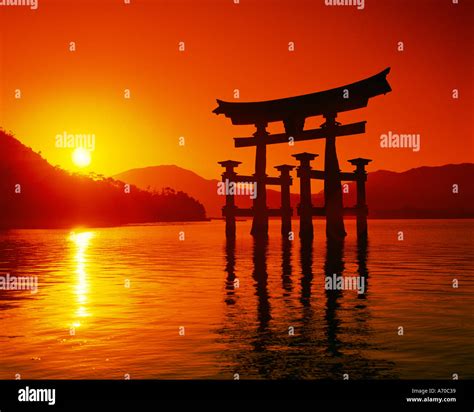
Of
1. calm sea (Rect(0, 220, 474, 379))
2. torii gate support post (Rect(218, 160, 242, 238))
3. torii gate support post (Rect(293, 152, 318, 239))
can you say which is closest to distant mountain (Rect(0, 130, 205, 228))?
→ torii gate support post (Rect(218, 160, 242, 238))

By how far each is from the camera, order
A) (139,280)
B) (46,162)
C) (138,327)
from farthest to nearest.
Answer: (46,162)
(139,280)
(138,327)

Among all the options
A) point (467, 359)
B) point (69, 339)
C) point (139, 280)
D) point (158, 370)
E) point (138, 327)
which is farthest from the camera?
point (139, 280)

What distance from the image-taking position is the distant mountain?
73.1m

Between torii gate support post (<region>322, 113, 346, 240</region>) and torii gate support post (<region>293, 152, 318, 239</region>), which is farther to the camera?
torii gate support post (<region>293, 152, 318, 239</region>)

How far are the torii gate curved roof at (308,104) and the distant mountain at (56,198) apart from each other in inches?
1390

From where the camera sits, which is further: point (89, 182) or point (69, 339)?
point (89, 182)

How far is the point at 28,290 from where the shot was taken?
13203 millimetres

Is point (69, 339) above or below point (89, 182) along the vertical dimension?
below

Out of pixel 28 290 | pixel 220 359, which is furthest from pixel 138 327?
pixel 28 290

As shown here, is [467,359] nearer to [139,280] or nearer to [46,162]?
[139,280]

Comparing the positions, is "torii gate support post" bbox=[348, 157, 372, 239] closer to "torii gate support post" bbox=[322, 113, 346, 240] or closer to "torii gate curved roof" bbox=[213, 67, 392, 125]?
"torii gate support post" bbox=[322, 113, 346, 240]

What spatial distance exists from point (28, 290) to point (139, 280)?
2648mm

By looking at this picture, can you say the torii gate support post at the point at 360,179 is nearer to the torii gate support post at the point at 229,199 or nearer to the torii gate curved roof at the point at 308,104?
the torii gate curved roof at the point at 308,104

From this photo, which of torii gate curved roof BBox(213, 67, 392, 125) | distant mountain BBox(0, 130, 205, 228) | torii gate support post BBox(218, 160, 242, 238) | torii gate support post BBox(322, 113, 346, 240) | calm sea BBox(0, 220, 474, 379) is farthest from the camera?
distant mountain BBox(0, 130, 205, 228)
